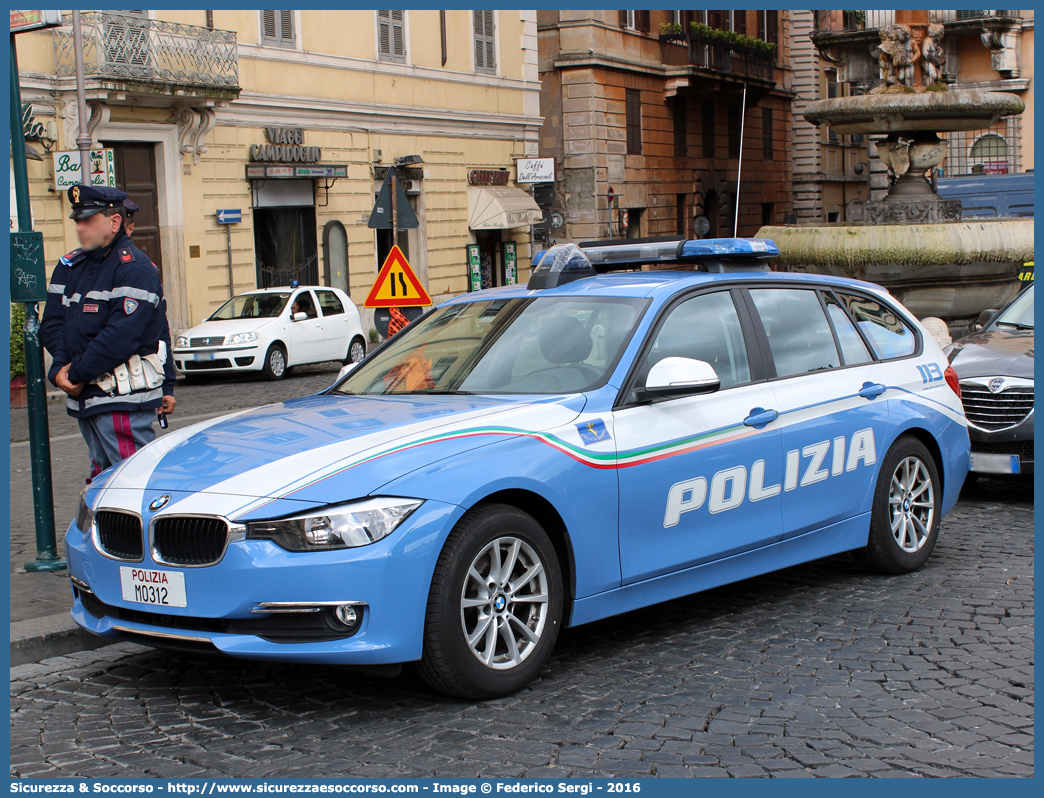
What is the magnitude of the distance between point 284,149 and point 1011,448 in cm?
2044

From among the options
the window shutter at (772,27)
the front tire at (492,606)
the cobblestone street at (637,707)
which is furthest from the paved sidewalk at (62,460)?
the window shutter at (772,27)

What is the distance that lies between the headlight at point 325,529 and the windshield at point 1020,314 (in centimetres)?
709

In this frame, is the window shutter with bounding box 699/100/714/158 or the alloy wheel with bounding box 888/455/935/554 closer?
the alloy wheel with bounding box 888/455/935/554

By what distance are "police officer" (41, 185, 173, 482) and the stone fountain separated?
11632 millimetres

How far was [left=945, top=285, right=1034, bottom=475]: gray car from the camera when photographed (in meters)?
8.77

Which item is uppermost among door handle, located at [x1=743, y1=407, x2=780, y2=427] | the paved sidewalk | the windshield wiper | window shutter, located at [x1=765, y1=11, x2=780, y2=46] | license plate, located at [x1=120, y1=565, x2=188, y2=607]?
window shutter, located at [x1=765, y1=11, x2=780, y2=46]

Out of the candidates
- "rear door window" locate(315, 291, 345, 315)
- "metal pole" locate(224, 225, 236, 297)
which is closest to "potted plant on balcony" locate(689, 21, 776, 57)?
"metal pole" locate(224, 225, 236, 297)

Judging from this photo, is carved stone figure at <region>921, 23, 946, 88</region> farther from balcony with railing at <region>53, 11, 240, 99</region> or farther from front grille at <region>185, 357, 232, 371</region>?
balcony with railing at <region>53, 11, 240, 99</region>

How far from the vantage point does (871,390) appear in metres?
6.72

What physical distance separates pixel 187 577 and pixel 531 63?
3266cm

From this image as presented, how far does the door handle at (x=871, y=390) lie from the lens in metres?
6.67

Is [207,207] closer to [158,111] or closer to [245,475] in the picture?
[158,111]

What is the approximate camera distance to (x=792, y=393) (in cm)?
625

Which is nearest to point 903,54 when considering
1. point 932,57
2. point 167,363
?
point 932,57
